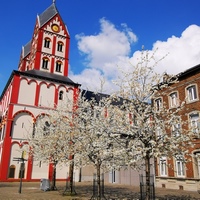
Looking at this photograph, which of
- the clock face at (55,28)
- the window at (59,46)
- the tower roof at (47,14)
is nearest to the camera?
the window at (59,46)

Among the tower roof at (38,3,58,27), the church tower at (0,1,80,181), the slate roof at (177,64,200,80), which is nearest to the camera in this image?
the slate roof at (177,64,200,80)

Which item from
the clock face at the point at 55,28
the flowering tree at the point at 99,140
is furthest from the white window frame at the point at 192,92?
the clock face at the point at 55,28


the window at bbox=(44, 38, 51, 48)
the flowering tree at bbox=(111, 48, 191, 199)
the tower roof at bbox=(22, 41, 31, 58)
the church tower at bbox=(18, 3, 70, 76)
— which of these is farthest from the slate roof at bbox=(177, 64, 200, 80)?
the tower roof at bbox=(22, 41, 31, 58)

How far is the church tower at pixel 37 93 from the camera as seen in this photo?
103 ft

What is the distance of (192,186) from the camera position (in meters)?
20.7

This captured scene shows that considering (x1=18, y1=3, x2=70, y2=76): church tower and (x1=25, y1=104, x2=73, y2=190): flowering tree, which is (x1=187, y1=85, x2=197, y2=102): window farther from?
(x1=18, y1=3, x2=70, y2=76): church tower

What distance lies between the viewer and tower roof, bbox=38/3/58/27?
43.0 meters

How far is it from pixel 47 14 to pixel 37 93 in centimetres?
2001

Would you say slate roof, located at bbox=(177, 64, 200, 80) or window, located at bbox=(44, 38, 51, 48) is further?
window, located at bbox=(44, 38, 51, 48)

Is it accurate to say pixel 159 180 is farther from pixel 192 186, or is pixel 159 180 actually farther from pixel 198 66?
pixel 198 66

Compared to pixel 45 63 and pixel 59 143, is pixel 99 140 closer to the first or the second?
pixel 59 143

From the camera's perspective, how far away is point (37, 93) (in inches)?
1393

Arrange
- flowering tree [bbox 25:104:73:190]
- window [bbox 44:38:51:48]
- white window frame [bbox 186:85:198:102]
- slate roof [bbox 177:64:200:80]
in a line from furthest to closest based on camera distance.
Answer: window [bbox 44:38:51:48] → white window frame [bbox 186:85:198:102] → slate roof [bbox 177:64:200:80] → flowering tree [bbox 25:104:73:190]

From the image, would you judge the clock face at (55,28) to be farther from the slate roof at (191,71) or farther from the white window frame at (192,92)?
the white window frame at (192,92)
